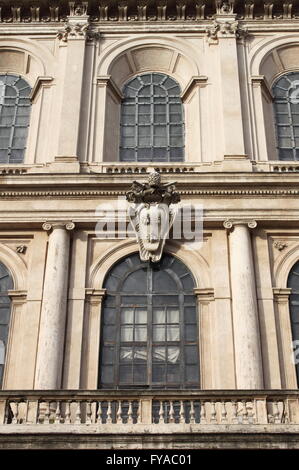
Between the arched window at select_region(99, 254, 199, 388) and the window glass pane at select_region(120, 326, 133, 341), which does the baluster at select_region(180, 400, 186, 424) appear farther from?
the window glass pane at select_region(120, 326, 133, 341)

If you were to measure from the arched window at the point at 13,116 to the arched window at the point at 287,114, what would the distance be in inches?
295

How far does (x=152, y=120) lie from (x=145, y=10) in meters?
4.07

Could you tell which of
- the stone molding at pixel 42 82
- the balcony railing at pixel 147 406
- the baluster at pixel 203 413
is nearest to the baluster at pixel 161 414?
the balcony railing at pixel 147 406

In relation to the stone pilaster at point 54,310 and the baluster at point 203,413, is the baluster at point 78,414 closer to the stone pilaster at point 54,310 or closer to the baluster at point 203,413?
the stone pilaster at point 54,310

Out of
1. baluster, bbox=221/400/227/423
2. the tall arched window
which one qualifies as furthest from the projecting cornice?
baluster, bbox=221/400/227/423

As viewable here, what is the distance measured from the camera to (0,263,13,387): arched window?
17969 mm

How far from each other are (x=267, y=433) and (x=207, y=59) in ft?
42.3

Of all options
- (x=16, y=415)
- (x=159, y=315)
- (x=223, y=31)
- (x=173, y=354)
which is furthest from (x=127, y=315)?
(x=223, y=31)

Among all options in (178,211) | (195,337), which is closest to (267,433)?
(195,337)

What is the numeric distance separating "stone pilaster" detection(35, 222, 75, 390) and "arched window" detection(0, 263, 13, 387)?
1022 millimetres

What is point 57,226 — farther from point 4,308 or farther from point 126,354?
point 126,354

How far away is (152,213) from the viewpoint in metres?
19.2

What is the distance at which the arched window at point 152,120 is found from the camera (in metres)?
22.1

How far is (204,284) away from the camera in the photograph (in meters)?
18.8
